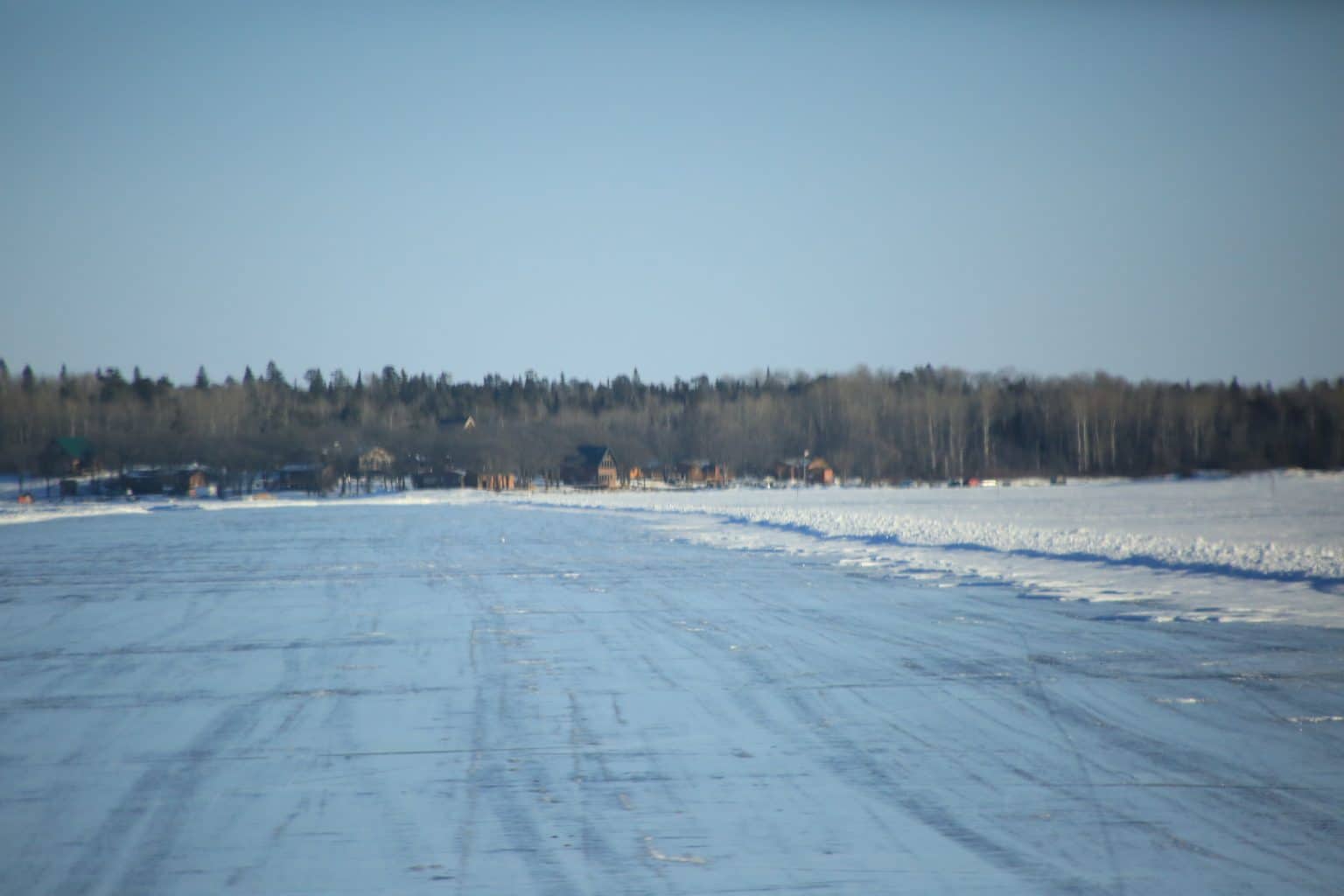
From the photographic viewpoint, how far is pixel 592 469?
106 m

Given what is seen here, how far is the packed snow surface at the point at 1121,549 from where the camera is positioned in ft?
45.6

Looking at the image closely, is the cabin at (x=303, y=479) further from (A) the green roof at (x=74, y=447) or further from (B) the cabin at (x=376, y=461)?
(A) the green roof at (x=74, y=447)

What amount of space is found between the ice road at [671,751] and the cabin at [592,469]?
9091 cm

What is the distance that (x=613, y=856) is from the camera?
4949 millimetres

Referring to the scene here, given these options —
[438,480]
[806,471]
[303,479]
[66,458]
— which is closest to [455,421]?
[438,480]

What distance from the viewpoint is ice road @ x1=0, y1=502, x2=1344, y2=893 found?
4.86 m

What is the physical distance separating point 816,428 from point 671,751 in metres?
123

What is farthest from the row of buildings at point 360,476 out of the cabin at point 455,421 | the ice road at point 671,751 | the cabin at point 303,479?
the ice road at point 671,751

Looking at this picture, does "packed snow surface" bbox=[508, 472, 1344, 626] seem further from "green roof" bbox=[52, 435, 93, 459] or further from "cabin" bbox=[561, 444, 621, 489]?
"green roof" bbox=[52, 435, 93, 459]

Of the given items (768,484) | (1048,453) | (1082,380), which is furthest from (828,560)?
(1082,380)

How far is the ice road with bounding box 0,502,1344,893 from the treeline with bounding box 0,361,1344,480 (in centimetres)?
8752

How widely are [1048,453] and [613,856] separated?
386 feet

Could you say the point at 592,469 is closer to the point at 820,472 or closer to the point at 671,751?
the point at 820,472

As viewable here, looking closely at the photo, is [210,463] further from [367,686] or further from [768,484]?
[367,686]
